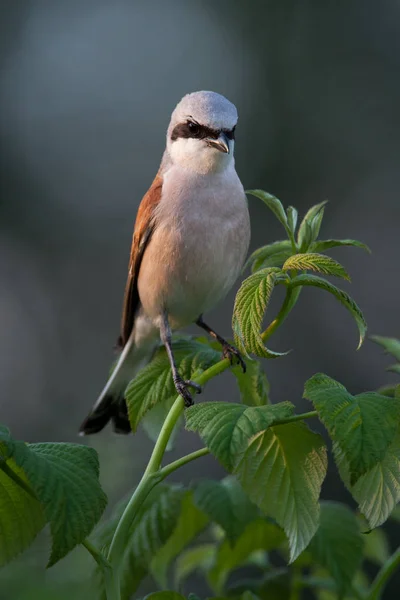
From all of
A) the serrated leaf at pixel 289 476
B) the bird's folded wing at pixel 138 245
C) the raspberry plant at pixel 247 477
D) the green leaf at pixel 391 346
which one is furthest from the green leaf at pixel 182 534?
the bird's folded wing at pixel 138 245

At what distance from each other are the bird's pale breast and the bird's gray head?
5 cm

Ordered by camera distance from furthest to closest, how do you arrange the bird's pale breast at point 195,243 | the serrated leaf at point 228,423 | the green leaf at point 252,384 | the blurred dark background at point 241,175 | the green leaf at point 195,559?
1. the blurred dark background at point 241,175
2. the bird's pale breast at point 195,243
3. the green leaf at point 195,559
4. the green leaf at point 252,384
5. the serrated leaf at point 228,423

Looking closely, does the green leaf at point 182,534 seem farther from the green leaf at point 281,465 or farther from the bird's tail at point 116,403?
the bird's tail at point 116,403

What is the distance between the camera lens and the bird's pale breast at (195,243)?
9.57 feet

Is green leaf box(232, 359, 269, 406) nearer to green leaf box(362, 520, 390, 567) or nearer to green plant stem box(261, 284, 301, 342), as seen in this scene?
green plant stem box(261, 284, 301, 342)

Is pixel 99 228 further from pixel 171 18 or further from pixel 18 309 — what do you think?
pixel 171 18

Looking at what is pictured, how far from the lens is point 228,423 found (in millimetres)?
1205

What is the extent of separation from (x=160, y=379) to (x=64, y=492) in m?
0.64

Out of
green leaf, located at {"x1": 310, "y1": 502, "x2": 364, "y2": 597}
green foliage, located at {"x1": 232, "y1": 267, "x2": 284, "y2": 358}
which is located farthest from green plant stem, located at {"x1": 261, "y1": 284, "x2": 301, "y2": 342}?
green leaf, located at {"x1": 310, "y1": 502, "x2": 364, "y2": 597}

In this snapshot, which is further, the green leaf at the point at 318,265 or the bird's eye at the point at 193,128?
the bird's eye at the point at 193,128

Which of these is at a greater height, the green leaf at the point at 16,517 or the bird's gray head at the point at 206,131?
the bird's gray head at the point at 206,131

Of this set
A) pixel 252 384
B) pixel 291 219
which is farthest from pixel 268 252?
pixel 252 384

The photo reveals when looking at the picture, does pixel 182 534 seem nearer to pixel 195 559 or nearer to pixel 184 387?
pixel 195 559

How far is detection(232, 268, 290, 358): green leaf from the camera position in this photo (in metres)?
1.36
